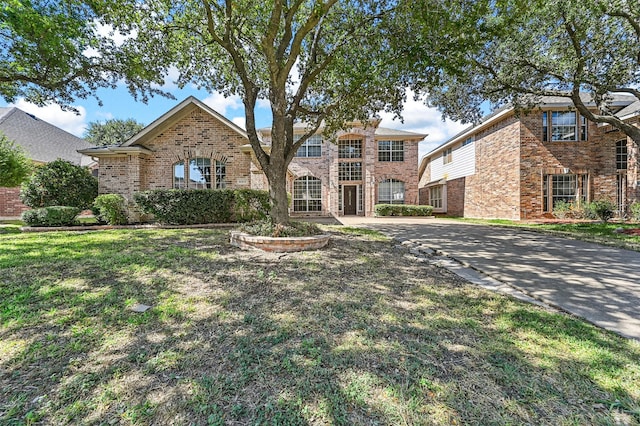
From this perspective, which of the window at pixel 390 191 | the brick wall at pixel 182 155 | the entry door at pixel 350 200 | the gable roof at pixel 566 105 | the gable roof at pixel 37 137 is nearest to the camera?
the brick wall at pixel 182 155

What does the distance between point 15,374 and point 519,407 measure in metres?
4.01

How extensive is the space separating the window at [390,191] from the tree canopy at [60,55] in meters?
15.7

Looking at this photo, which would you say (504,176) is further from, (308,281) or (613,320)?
(308,281)

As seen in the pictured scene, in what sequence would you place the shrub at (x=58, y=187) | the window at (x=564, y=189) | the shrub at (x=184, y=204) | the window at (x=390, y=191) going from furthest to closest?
the window at (x=390, y=191), the window at (x=564, y=189), the shrub at (x=58, y=187), the shrub at (x=184, y=204)

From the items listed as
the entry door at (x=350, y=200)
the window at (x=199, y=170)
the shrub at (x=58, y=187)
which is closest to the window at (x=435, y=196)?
the entry door at (x=350, y=200)

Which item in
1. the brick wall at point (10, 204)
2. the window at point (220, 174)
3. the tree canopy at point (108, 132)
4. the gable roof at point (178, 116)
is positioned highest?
the tree canopy at point (108, 132)

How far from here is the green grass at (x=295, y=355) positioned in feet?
6.32

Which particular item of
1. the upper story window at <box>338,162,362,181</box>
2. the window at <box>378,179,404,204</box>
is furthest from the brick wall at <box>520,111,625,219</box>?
the upper story window at <box>338,162,362,181</box>

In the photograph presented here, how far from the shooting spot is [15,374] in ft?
7.57

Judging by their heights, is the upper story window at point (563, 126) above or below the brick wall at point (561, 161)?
above

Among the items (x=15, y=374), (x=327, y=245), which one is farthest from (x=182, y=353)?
(x=327, y=245)

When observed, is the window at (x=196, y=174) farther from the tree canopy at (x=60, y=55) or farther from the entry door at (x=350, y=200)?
the entry door at (x=350, y=200)

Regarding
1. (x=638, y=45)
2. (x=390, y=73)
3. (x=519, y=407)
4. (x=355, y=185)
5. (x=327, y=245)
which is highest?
(x=638, y=45)

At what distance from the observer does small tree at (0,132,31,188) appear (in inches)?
502
